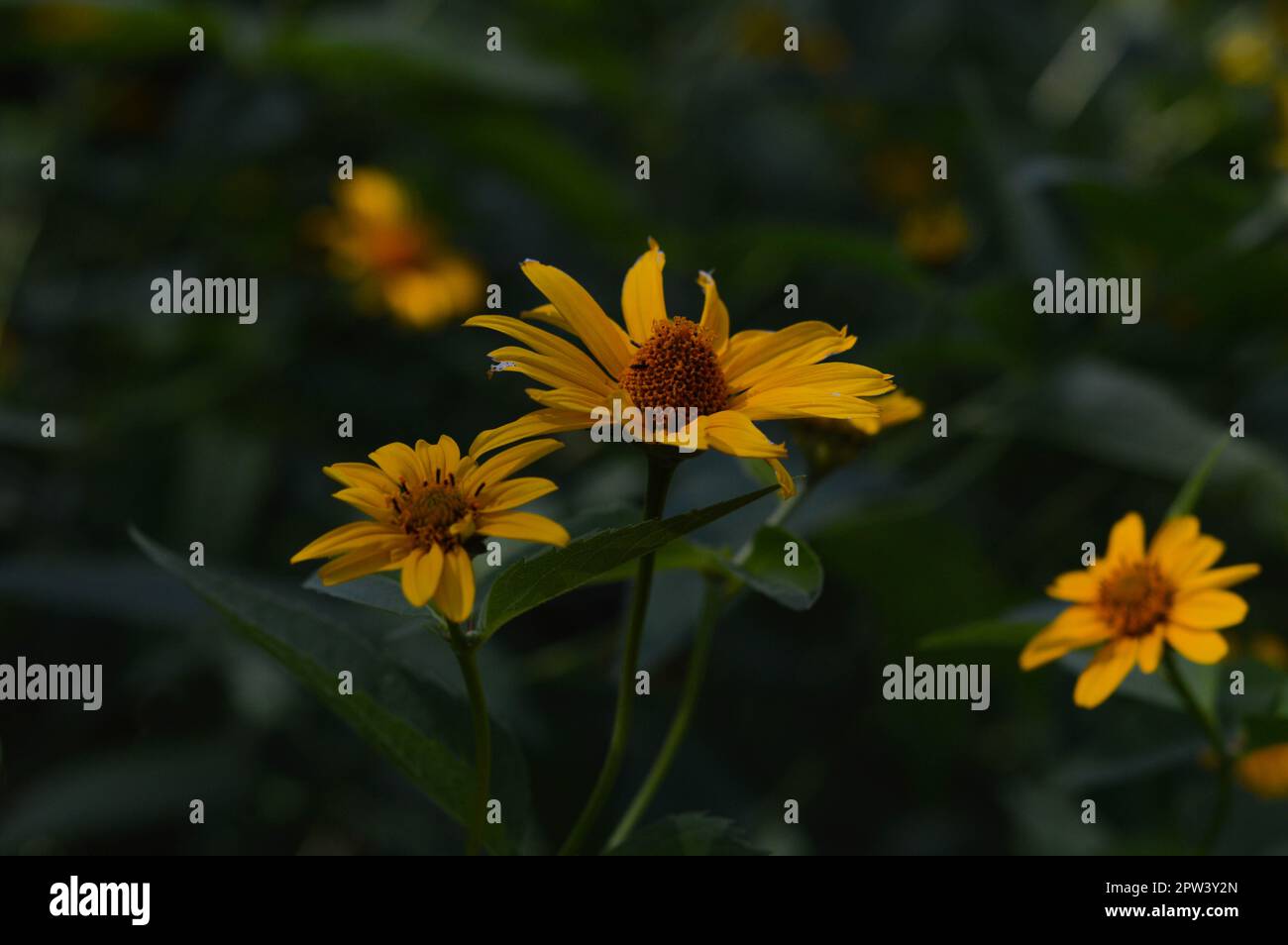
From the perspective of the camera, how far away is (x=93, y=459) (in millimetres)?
1679

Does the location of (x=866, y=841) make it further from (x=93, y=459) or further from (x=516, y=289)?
(x=93, y=459)

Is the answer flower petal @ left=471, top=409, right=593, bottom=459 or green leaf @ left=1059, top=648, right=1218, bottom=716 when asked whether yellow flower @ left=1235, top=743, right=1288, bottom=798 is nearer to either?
green leaf @ left=1059, top=648, right=1218, bottom=716

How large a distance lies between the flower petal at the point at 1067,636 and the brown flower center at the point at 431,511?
356mm

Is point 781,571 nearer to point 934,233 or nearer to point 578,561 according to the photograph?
point 578,561

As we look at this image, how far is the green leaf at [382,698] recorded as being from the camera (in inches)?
27.3

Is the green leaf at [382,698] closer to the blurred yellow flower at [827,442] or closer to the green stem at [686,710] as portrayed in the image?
the green stem at [686,710]

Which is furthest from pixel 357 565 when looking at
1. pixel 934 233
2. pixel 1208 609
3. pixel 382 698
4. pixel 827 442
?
pixel 934 233

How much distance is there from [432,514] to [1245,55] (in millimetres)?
2092

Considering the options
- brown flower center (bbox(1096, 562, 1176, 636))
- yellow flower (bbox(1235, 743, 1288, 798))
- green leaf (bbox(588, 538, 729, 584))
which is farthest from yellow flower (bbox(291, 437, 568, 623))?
yellow flower (bbox(1235, 743, 1288, 798))

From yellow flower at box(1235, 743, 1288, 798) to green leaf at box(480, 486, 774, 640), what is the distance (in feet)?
2.60

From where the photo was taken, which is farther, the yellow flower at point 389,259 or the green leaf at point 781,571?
the yellow flower at point 389,259

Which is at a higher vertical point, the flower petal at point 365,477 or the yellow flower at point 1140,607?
the flower petal at point 365,477

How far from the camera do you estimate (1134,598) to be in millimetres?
793

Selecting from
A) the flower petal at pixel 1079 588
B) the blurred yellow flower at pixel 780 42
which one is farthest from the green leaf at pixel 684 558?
the blurred yellow flower at pixel 780 42
